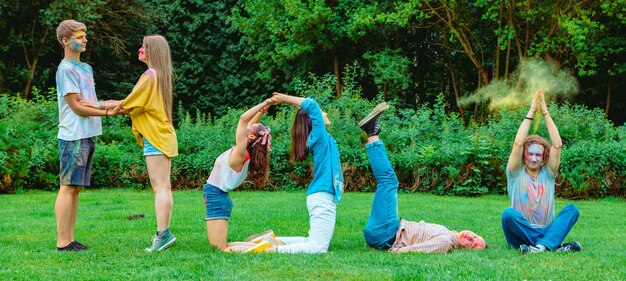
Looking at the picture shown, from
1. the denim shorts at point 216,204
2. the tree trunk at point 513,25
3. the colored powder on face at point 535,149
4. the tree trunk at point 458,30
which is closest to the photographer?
the colored powder on face at point 535,149

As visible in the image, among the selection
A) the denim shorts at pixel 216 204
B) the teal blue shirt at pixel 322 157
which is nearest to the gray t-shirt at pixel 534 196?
the teal blue shirt at pixel 322 157

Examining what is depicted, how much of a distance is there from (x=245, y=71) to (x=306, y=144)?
84.9ft

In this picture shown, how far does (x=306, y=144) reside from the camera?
6.52m

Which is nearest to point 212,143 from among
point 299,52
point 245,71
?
point 299,52

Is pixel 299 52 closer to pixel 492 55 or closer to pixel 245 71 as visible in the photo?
pixel 245 71

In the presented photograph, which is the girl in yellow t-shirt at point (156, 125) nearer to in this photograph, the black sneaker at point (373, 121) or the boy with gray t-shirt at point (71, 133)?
the boy with gray t-shirt at point (71, 133)

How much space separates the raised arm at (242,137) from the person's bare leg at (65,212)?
4.51ft

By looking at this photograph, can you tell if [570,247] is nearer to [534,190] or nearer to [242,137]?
[534,190]

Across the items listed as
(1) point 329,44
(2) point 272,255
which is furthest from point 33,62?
(2) point 272,255

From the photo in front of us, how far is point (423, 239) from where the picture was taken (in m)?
6.45

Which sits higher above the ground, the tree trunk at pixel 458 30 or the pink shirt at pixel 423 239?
the tree trunk at pixel 458 30

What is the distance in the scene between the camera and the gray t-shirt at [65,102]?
6.09 meters

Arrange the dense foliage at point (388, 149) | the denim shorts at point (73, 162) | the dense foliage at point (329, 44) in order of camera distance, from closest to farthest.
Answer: the denim shorts at point (73, 162), the dense foliage at point (388, 149), the dense foliage at point (329, 44)

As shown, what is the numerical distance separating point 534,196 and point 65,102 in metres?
4.23
